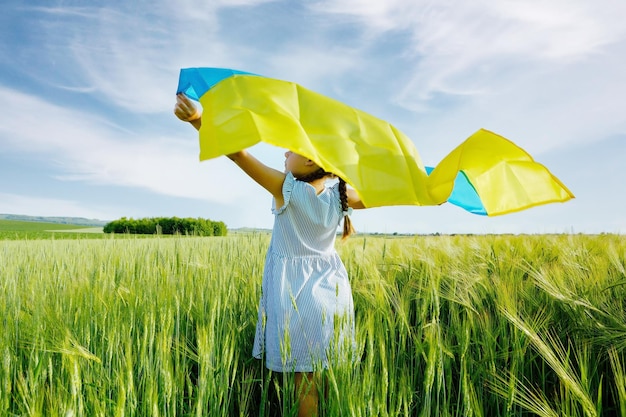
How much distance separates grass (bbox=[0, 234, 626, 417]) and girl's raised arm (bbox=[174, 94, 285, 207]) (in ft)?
1.60

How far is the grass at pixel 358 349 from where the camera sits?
1.03m

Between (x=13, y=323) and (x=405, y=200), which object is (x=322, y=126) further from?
(x=13, y=323)

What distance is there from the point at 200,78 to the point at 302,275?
0.79 metres

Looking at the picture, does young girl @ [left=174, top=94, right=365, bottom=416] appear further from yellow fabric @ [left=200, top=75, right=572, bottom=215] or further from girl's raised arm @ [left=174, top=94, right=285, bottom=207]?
yellow fabric @ [left=200, top=75, right=572, bottom=215]

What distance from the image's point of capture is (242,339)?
183cm

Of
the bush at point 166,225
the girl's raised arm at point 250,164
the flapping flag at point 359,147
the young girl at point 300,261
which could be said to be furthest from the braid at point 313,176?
the bush at point 166,225

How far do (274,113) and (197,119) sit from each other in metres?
0.41

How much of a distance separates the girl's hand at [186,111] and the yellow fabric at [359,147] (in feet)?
0.80

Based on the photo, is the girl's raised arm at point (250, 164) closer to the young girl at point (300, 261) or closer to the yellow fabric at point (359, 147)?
the young girl at point (300, 261)

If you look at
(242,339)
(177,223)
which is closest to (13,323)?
(242,339)

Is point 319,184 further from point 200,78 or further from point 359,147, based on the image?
point 200,78

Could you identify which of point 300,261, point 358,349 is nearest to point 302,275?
point 300,261

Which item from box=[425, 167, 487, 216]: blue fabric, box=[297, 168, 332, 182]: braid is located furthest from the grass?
box=[297, 168, 332, 182]: braid

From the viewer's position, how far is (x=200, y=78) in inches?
63.4
